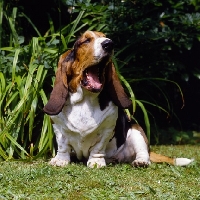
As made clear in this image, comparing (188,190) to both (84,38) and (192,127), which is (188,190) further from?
(192,127)

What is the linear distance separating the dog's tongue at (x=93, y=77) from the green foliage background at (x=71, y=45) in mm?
1120

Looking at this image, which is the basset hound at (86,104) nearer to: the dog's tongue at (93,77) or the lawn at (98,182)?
the dog's tongue at (93,77)

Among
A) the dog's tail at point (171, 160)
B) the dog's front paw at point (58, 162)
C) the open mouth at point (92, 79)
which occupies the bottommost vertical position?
the dog's tail at point (171, 160)

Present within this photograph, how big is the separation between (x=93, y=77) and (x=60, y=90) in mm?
363

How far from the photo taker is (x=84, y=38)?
6.02m

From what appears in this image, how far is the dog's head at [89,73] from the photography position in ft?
19.1

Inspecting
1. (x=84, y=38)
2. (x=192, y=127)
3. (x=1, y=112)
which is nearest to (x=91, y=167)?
(x=84, y=38)

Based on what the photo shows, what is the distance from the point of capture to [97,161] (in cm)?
612

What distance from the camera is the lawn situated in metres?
4.70

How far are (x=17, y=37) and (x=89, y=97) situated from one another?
2.41m

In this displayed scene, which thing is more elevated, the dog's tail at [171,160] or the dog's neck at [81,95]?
the dog's neck at [81,95]

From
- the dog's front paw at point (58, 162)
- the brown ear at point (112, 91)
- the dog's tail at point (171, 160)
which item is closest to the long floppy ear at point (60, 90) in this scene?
the brown ear at point (112, 91)

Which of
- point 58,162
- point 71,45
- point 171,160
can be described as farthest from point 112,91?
point 71,45

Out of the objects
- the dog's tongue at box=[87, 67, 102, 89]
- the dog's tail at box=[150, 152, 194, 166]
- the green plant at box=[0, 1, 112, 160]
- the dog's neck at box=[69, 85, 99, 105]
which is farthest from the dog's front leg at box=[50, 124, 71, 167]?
the dog's tail at box=[150, 152, 194, 166]
